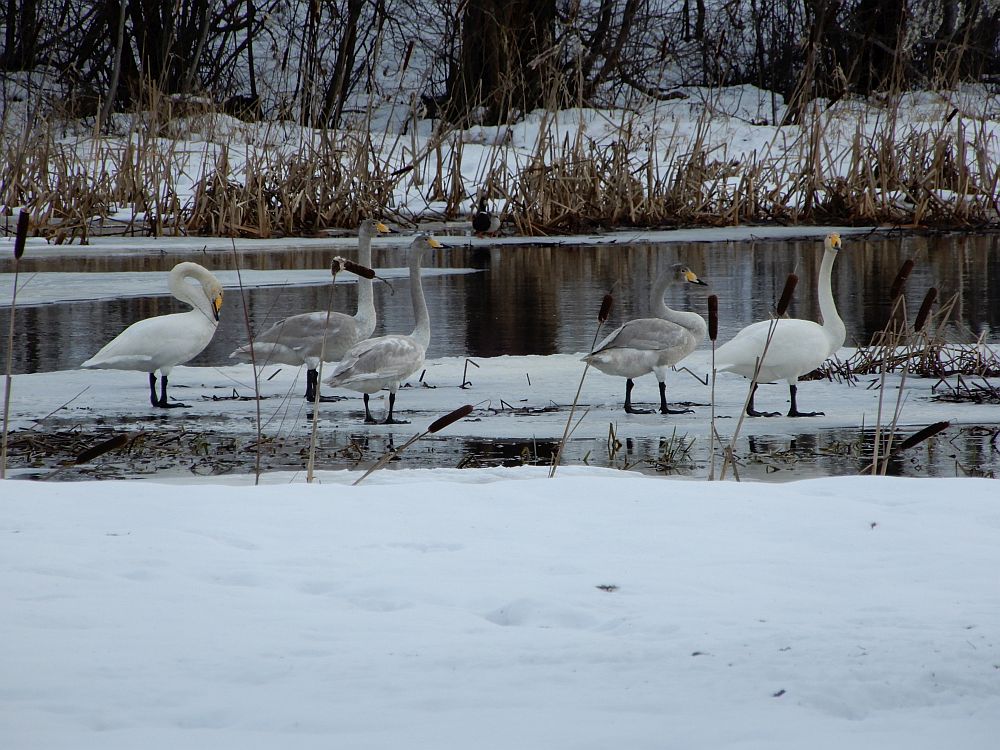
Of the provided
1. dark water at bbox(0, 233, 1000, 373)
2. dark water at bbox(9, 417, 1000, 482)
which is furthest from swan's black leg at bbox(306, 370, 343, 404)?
dark water at bbox(9, 417, 1000, 482)

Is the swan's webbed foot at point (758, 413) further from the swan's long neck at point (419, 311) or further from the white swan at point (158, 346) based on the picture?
the white swan at point (158, 346)

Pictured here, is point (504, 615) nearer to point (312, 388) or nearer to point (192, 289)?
point (312, 388)

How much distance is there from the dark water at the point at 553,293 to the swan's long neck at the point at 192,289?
0.46 m

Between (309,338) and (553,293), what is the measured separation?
4694mm

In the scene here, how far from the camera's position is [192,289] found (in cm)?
671

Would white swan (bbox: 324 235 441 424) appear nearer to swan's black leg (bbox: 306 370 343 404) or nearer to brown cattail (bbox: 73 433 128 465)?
swan's black leg (bbox: 306 370 343 404)

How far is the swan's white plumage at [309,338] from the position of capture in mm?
6570

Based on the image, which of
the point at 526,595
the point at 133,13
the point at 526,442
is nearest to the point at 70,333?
the point at 526,442

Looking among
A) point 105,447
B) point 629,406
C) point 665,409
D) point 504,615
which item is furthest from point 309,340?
point 504,615

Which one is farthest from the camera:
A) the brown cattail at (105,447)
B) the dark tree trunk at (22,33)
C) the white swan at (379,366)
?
the dark tree trunk at (22,33)

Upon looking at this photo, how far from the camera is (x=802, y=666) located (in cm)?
221

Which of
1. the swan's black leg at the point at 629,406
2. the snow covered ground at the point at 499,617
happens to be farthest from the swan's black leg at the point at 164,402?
the snow covered ground at the point at 499,617

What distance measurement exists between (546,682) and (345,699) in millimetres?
335

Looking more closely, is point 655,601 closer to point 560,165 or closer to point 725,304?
point 725,304
